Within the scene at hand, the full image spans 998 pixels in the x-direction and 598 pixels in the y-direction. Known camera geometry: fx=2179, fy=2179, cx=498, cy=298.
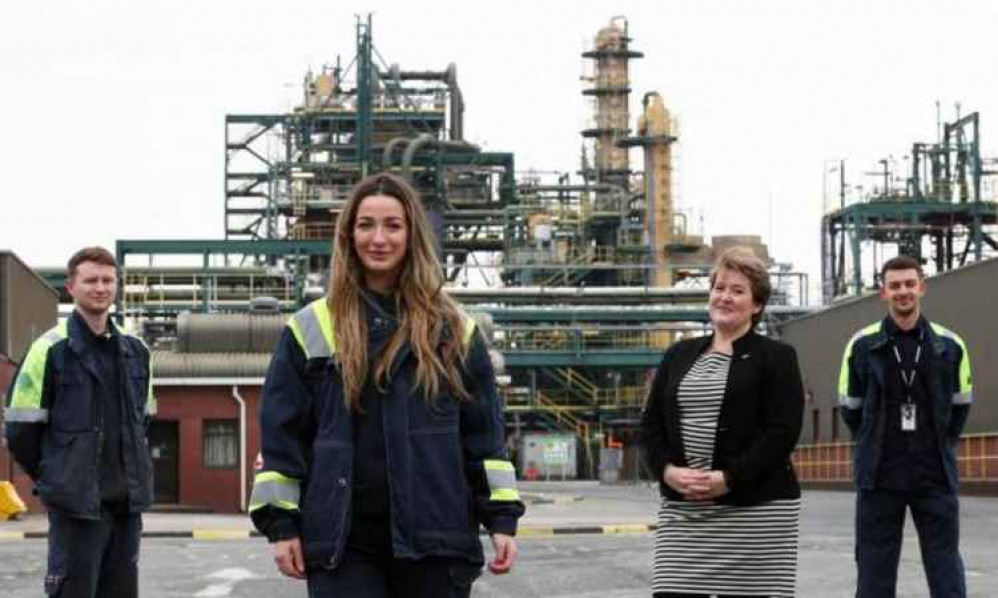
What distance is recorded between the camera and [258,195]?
84.7m

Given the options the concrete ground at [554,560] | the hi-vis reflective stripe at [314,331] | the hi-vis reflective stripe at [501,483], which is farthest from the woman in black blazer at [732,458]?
the concrete ground at [554,560]

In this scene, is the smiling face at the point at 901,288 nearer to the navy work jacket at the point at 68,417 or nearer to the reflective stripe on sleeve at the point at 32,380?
the navy work jacket at the point at 68,417

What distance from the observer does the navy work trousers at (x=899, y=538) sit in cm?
959

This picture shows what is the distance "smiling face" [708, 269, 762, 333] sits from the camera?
24.7ft

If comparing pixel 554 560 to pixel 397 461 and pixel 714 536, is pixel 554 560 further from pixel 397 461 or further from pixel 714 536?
pixel 397 461

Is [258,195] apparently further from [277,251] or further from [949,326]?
[949,326]

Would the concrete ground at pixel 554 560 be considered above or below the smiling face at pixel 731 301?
below

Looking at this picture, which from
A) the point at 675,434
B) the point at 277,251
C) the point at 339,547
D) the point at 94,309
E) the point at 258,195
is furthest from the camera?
the point at 258,195

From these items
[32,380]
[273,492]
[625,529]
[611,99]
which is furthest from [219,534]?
[611,99]

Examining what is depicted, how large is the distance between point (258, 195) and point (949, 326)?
42.2m

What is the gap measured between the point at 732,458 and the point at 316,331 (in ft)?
7.25

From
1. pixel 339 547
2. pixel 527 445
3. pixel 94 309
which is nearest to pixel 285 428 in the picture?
pixel 339 547

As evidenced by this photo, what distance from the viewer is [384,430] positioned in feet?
18.3

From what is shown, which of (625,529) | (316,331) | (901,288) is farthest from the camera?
(625,529)
